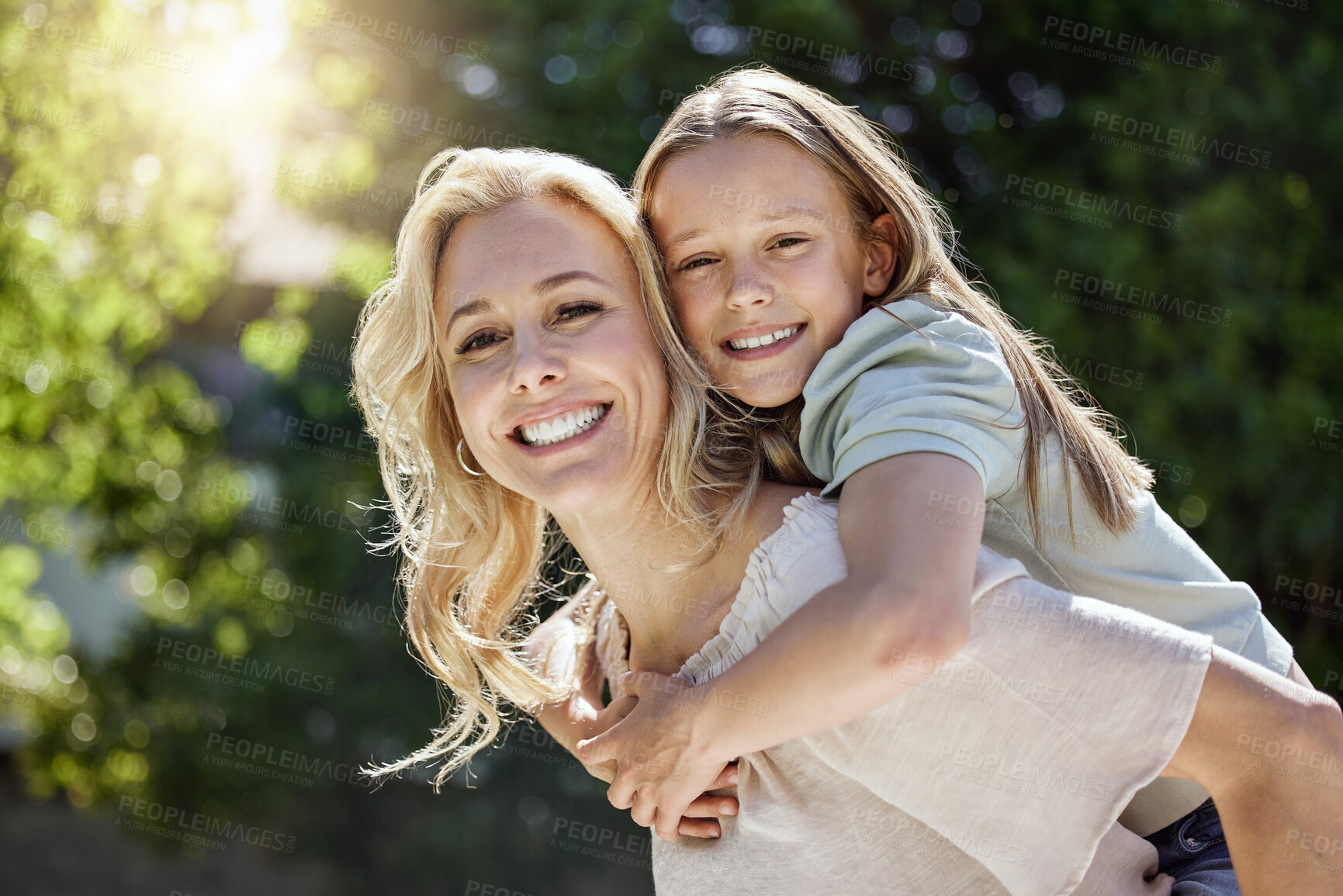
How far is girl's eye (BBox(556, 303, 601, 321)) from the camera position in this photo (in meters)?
1.84

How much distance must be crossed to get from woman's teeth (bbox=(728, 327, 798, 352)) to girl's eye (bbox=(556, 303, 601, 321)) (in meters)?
0.26

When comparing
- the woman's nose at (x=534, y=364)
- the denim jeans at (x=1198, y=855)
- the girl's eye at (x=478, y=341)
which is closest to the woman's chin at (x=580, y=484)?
the woman's nose at (x=534, y=364)

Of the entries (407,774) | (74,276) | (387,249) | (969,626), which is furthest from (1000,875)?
(74,276)

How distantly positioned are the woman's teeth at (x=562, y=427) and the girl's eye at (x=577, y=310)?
15cm

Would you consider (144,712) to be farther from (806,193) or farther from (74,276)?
(806,193)

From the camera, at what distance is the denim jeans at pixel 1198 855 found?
1.62m

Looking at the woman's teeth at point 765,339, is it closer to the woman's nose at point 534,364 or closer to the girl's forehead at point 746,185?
the girl's forehead at point 746,185

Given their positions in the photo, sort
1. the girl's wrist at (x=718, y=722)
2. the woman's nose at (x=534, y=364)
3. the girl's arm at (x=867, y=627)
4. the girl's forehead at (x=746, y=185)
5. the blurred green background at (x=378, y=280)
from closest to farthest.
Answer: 1. the girl's arm at (x=867, y=627)
2. the girl's wrist at (x=718, y=722)
3. the woman's nose at (x=534, y=364)
4. the girl's forehead at (x=746, y=185)
5. the blurred green background at (x=378, y=280)

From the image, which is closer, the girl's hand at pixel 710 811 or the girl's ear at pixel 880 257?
the girl's hand at pixel 710 811

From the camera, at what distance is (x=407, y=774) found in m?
5.11

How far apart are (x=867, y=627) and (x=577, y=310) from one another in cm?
78

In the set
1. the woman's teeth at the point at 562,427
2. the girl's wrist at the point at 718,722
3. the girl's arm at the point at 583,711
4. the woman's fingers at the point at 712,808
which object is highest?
the woman's teeth at the point at 562,427

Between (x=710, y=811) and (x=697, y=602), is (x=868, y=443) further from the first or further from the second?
(x=710, y=811)

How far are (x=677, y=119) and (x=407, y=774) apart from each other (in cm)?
396
